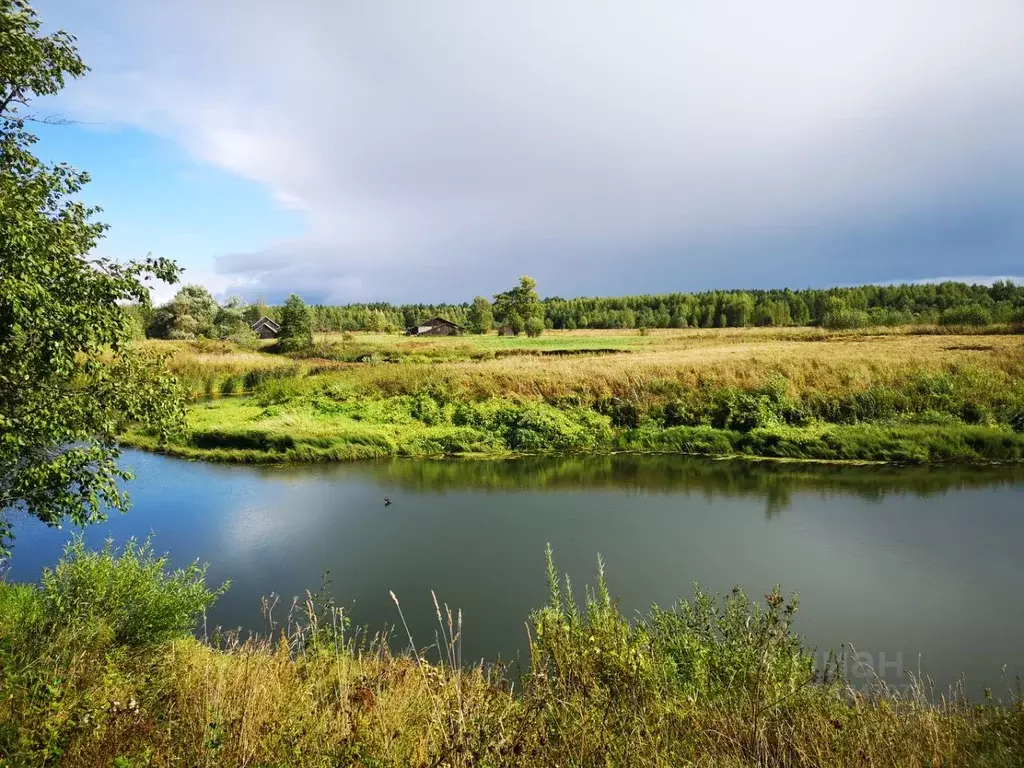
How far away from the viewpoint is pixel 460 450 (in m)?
23.8

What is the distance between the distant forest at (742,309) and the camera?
9262cm

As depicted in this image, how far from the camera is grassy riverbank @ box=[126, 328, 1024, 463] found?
69.3 feet

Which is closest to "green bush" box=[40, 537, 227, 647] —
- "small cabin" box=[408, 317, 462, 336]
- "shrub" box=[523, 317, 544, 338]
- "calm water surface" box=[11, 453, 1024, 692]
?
"calm water surface" box=[11, 453, 1024, 692]

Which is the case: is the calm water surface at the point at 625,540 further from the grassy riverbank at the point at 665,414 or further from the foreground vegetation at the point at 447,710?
the foreground vegetation at the point at 447,710

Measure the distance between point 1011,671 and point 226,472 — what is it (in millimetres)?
22558

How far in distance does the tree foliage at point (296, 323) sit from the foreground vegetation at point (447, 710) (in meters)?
51.7

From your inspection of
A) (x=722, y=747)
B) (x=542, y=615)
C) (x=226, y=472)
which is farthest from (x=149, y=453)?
(x=722, y=747)

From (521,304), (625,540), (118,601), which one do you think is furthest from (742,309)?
(118,601)

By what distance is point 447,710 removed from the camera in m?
3.87

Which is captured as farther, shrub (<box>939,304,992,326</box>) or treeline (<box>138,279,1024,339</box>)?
treeline (<box>138,279,1024,339</box>)

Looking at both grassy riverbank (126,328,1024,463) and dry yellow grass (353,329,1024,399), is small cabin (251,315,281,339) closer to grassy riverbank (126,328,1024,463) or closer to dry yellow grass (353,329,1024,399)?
grassy riverbank (126,328,1024,463)

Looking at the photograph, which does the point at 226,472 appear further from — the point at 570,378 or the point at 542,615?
the point at 542,615

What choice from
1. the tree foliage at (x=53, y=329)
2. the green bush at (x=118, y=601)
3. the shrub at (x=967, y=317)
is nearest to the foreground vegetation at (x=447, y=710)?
the green bush at (x=118, y=601)

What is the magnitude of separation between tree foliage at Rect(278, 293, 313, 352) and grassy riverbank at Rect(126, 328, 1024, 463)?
26.5 metres
